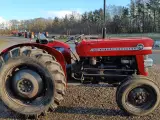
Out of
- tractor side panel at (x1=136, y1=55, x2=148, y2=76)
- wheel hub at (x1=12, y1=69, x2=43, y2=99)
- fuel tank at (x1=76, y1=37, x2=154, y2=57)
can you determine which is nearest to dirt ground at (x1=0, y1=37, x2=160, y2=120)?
wheel hub at (x1=12, y1=69, x2=43, y2=99)

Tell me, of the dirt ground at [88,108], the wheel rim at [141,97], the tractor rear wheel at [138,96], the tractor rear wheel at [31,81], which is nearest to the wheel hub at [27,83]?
the tractor rear wheel at [31,81]

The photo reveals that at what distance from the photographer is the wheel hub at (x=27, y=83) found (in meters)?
5.08

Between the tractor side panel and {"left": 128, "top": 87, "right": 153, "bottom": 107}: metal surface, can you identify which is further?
the tractor side panel

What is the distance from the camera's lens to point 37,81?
5105 millimetres

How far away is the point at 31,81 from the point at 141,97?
2042 millimetres

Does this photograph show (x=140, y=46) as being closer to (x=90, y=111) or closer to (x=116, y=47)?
(x=116, y=47)

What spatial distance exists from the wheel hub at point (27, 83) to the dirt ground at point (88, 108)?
470 millimetres

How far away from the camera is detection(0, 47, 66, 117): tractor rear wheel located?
197 inches

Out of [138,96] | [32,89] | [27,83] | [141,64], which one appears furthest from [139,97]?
[27,83]

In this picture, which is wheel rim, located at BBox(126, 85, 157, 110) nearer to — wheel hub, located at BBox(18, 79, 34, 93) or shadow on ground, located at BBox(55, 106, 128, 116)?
shadow on ground, located at BBox(55, 106, 128, 116)

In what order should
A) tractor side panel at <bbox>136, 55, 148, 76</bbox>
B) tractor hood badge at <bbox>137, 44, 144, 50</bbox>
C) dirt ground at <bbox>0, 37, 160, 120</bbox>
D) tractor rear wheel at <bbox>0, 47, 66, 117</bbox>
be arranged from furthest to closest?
tractor side panel at <bbox>136, 55, 148, 76</bbox>
tractor hood badge at <bbox>137, 44, 144, 50</bbox>
dirt ground at <bbox>0, 37, 160, 120</bbox>
tractor rear wheel at <bbox>0, 47, 66, 117</bbox>

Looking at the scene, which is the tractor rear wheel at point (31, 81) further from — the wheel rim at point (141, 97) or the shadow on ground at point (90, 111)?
the wheel rim at point (141, 97)

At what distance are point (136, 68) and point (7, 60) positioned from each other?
8.13 feet

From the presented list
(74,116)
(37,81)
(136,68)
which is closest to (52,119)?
(74,116)
